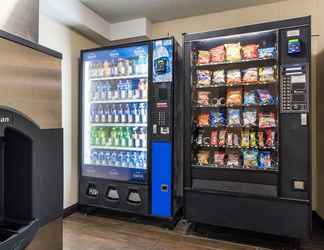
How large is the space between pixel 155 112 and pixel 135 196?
3.03 feet

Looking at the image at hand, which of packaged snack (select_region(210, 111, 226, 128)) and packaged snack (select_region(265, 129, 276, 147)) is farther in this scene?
packaged snack (select_region(210, 111, 226, 128))

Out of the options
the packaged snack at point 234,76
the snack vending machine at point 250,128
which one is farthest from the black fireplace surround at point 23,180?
the packaged snack at point 234,76

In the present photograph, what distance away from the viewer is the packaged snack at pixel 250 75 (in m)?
2.22

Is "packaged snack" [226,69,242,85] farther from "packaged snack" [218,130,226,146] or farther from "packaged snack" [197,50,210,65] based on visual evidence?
"packaged snack" [218,130,226,146]

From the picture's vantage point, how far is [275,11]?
272cm

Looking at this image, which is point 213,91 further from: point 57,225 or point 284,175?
point 57,225

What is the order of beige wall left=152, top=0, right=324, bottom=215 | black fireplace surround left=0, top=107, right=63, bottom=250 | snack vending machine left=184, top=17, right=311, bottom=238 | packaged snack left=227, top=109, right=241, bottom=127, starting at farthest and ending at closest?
beige wall left=152, top=0, right=324, bottom=215 < packaged snack left=227, top=109, right=241, bottom=127 < snack vending machine left=184, top=17, right=311, bottom=238 < black fireplace surround left=0, top=107, right=63, bottom=250

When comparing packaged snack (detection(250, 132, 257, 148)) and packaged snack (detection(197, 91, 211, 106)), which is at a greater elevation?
packaged snack (detection(197, 91, 211, 106))

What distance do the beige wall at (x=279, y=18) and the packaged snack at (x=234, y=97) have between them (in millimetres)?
911

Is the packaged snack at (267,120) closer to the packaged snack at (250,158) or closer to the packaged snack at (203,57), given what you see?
the packaged snack at (250,158)

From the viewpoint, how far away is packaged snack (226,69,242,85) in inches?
89.2

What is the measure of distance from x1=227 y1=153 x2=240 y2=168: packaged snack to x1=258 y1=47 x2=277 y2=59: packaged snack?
3.14 feet

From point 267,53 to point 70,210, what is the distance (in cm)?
268

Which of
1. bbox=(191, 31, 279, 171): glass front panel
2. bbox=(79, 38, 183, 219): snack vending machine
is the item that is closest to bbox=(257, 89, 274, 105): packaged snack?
bbox=(191, 31, 279, 171): glass front panel
